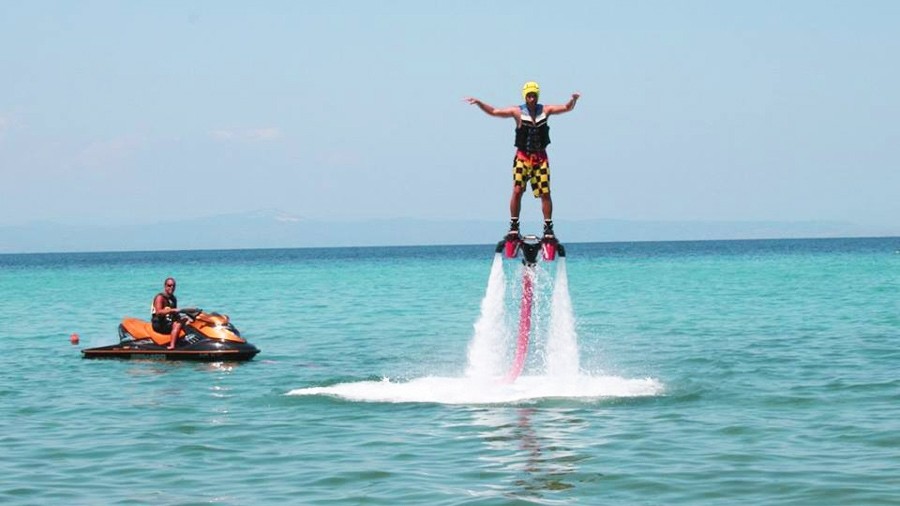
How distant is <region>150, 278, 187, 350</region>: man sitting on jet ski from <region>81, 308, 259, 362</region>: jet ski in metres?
0.12

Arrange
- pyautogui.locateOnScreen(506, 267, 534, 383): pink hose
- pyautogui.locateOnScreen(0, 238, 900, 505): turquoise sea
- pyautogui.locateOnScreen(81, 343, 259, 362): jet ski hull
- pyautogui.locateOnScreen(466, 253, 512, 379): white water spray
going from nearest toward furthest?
1. pyautogui.locateOnScreen(0, 238, 900, 505): turquoise sea
2. pyautogui.locateOnScreen(466, 253, 512, 379): white water spray
3. pyautogui.locateOnScreen(506, 267, 534, 383): pink hose
4. pyautogui.locateOnScreen(81, 343, 259, 362): jet ski hull

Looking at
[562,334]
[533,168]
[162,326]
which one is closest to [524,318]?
[562,334]

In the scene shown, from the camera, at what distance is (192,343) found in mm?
27375

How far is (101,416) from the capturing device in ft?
65.0

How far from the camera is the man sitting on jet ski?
27.3m

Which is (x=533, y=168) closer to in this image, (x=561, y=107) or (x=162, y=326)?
(x=561, y=107)

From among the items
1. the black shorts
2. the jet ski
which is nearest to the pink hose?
the jet ski

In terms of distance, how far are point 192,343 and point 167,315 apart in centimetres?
83

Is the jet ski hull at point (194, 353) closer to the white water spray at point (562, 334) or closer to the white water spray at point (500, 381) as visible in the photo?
the white water spray at point (500, 381)

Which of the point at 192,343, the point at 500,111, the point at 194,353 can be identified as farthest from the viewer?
the point at 192,343

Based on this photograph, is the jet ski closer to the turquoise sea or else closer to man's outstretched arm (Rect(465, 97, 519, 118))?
the turquoise sea

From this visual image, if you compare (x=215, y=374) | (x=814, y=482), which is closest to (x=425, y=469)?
(x=814, y=482)

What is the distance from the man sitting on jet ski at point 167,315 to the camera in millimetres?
27266

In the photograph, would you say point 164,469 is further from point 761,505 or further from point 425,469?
point 761,505
